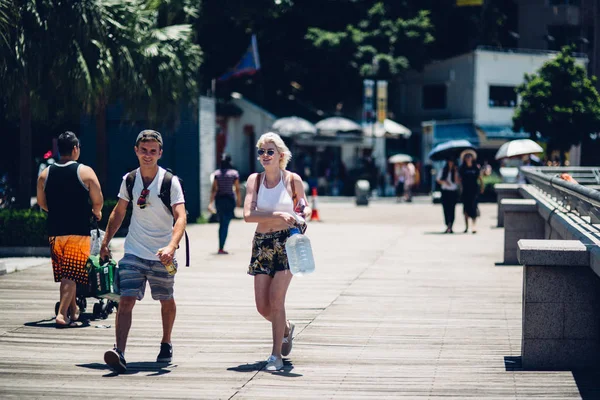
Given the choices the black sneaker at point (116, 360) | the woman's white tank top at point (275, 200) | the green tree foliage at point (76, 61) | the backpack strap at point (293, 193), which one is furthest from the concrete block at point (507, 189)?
the black sneaker at point (116, 360)

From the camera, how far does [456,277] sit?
1397 cm

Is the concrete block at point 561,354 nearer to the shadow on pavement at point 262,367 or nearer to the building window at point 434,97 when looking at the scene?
the shadow on pavement at point 262,367

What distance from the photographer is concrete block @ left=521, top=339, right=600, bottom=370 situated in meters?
7.60

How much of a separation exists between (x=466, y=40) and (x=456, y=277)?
40378mm

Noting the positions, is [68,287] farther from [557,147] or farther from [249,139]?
[249,139]

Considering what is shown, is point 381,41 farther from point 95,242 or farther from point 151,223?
point 151,223

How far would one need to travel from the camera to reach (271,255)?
7.64m

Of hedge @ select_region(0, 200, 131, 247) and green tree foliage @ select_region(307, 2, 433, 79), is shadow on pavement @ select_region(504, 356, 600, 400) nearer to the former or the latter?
hedge @ select_region(0, 200, 131, 247)

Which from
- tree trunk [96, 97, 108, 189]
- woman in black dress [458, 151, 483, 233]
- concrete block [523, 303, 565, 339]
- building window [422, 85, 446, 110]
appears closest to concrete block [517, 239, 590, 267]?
concrete block [523, 303, 565, 339]

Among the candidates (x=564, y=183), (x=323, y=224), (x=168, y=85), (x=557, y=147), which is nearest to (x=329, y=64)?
(x=557, y=147)

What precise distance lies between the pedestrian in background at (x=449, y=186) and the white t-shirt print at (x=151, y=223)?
1432 cm

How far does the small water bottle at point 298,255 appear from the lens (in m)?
7.54

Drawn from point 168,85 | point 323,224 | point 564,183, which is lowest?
point 323,224

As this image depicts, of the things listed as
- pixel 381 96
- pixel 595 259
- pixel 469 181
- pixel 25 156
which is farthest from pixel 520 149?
pixel 381 96
